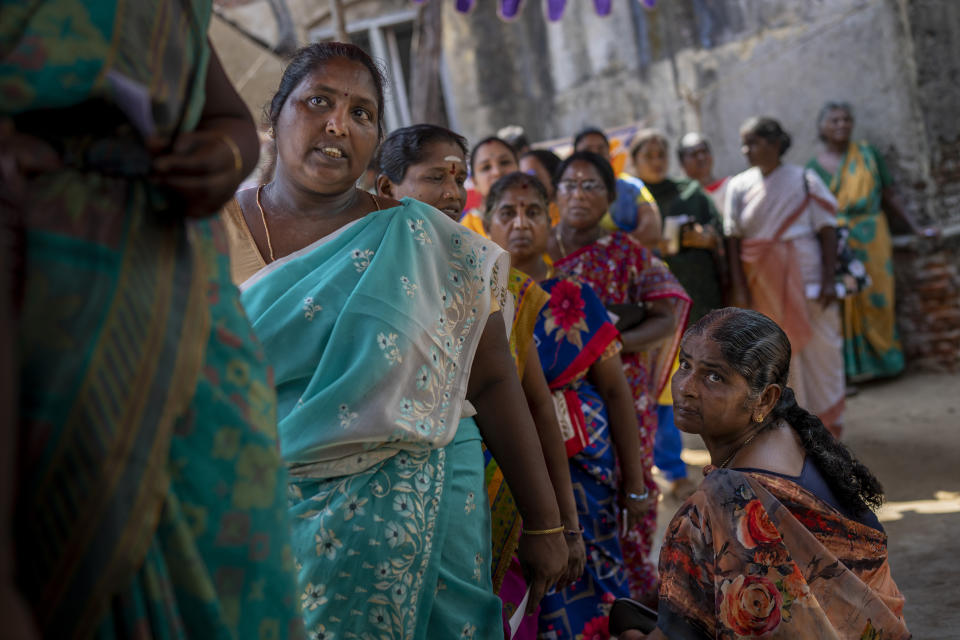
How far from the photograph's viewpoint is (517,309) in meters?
2.76

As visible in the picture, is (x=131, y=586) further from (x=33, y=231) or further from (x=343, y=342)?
(x=343, y=342)

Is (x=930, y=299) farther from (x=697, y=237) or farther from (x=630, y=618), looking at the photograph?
(x=630, y=618)

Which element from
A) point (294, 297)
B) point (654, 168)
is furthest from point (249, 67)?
point (294, 297)

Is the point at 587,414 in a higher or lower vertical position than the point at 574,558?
higher

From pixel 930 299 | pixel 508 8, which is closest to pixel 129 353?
pixel 508 8

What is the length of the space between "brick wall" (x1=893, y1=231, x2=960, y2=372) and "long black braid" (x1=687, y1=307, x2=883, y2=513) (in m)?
6.34

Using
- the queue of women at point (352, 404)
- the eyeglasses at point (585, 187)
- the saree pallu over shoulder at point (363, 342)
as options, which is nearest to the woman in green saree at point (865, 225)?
the queue of women at point (352, 404)

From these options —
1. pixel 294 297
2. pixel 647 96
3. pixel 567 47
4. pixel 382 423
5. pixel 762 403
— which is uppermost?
pixel 567 47

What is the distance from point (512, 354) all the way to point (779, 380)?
0.68 m

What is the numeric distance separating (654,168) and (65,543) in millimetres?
6366

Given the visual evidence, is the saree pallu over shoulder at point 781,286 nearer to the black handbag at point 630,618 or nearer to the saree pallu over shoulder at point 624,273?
the saree pallu over shoulder at point 624,273

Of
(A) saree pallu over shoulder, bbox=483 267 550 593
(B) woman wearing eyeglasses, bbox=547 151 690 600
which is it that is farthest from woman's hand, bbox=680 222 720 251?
(A) saree pallu over shoulder, bbox=483 267 550 593

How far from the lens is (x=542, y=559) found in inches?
88.1

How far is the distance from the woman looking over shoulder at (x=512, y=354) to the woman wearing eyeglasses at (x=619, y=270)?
41.3 inches
